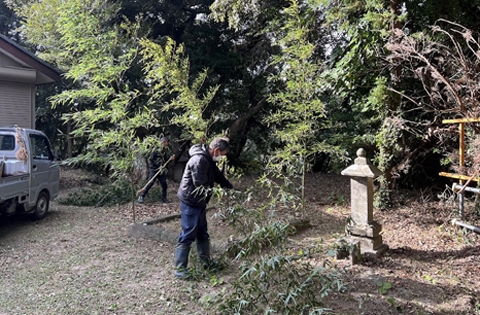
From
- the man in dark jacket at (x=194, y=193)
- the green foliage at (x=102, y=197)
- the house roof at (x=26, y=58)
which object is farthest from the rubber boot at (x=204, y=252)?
the house roof at (x=26, y=58)

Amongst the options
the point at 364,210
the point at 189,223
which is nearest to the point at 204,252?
the point at 189,223

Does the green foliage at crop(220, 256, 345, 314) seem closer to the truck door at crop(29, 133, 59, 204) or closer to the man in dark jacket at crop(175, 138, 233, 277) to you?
the man in dark jacket at crop(175, 138, 233, 277)

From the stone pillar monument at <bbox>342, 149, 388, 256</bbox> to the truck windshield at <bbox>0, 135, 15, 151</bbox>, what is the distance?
6137mm

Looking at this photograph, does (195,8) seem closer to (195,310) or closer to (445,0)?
(445,0)

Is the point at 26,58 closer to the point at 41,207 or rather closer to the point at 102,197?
the point at 102,197

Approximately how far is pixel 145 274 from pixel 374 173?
10.7ft

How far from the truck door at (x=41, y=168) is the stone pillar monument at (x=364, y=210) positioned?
19.1 ft

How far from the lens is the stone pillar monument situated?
4.60 metres

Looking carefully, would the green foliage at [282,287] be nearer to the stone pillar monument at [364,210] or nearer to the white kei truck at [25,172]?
the stone pillar monument at [364,210]

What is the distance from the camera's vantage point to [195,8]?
12.6 metres

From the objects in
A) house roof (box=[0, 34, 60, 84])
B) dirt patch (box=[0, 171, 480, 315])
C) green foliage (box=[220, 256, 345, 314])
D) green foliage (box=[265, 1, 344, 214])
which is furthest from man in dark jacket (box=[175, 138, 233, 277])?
house roof (box=[0, 34, 60, 84])

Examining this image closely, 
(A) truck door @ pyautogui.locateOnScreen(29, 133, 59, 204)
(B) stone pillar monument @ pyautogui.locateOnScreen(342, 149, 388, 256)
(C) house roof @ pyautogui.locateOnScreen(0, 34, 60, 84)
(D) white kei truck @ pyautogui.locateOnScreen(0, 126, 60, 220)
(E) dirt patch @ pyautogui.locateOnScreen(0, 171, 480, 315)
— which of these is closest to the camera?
(E) dirt patch @ pyautogui.locateOnScreen(0, 171, 480, 315)

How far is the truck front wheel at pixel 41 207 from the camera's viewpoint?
7094 millimetres

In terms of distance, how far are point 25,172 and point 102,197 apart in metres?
2.85
